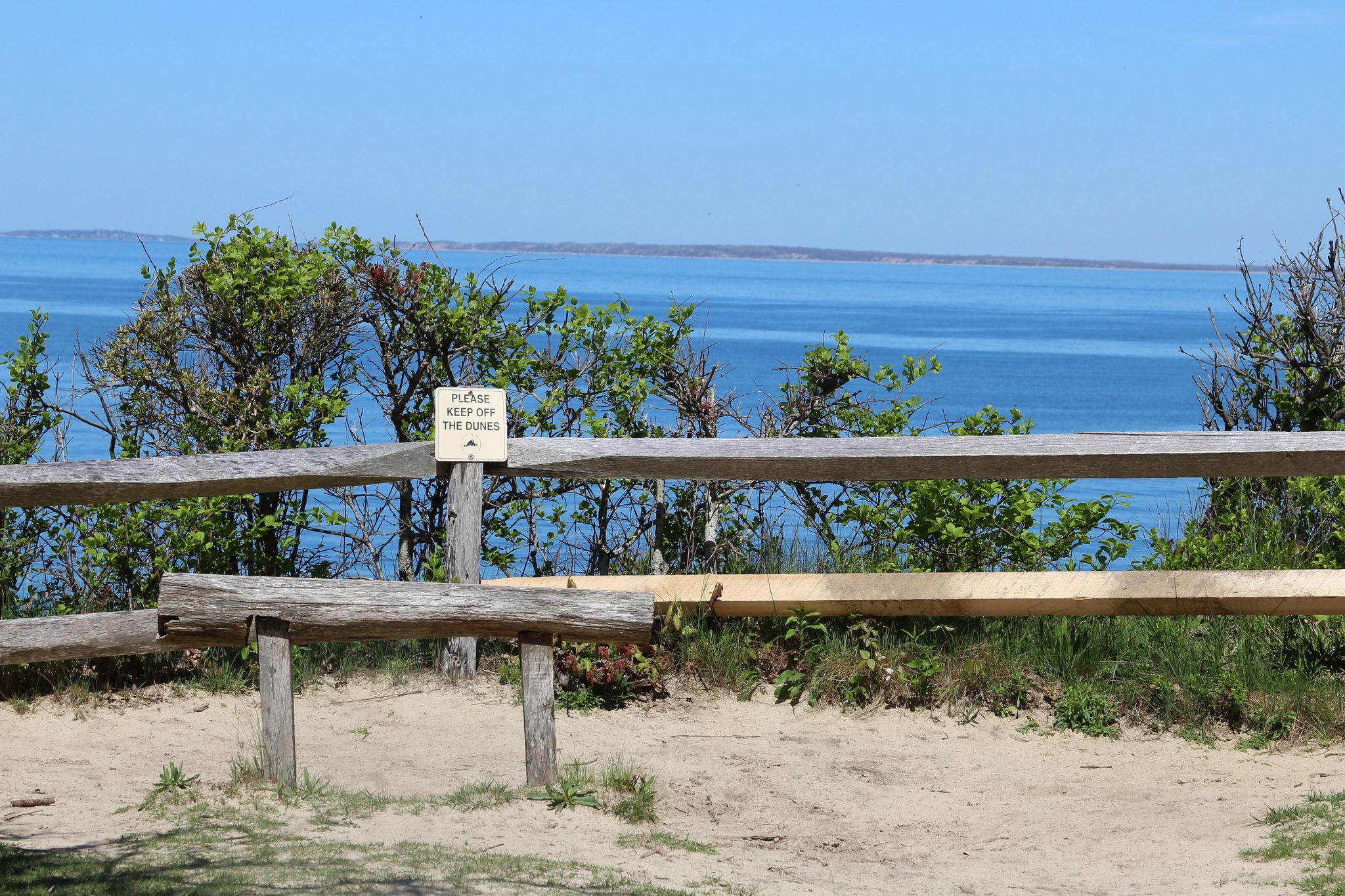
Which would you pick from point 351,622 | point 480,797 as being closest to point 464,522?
point 351,622

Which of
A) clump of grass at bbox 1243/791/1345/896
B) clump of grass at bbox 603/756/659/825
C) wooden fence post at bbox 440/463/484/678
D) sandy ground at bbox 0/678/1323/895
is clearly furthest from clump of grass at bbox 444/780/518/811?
clump of grass at bbox 1243/791/1345/896

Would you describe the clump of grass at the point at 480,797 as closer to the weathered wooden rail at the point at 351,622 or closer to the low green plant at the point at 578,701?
the weathered wooden rail at the point at 351,622

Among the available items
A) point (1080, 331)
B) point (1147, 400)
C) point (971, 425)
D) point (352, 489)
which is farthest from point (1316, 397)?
point (1080, 331)

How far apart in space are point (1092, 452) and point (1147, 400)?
31.7 m

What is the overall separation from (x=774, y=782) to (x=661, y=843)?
99 centimetres

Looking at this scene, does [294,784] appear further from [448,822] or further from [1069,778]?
[1069,778]

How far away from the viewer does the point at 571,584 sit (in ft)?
18.9

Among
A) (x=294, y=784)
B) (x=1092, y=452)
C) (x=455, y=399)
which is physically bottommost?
(x=294, y=784)

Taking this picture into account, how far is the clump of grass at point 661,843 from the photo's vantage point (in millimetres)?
4215

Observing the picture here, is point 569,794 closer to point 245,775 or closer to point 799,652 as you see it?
point 245,775

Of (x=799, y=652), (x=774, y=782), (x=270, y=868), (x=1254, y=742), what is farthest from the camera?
(x=799, y=652)

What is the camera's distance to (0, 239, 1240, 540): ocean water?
25141mm

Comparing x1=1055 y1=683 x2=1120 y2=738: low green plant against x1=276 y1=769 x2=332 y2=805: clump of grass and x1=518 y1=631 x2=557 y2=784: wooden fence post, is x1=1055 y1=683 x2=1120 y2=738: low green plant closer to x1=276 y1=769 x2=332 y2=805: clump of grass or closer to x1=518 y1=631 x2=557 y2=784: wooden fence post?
x1=518 y1=631 x2=557 y2=784: wooden fence post

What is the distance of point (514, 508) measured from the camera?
6980mm
